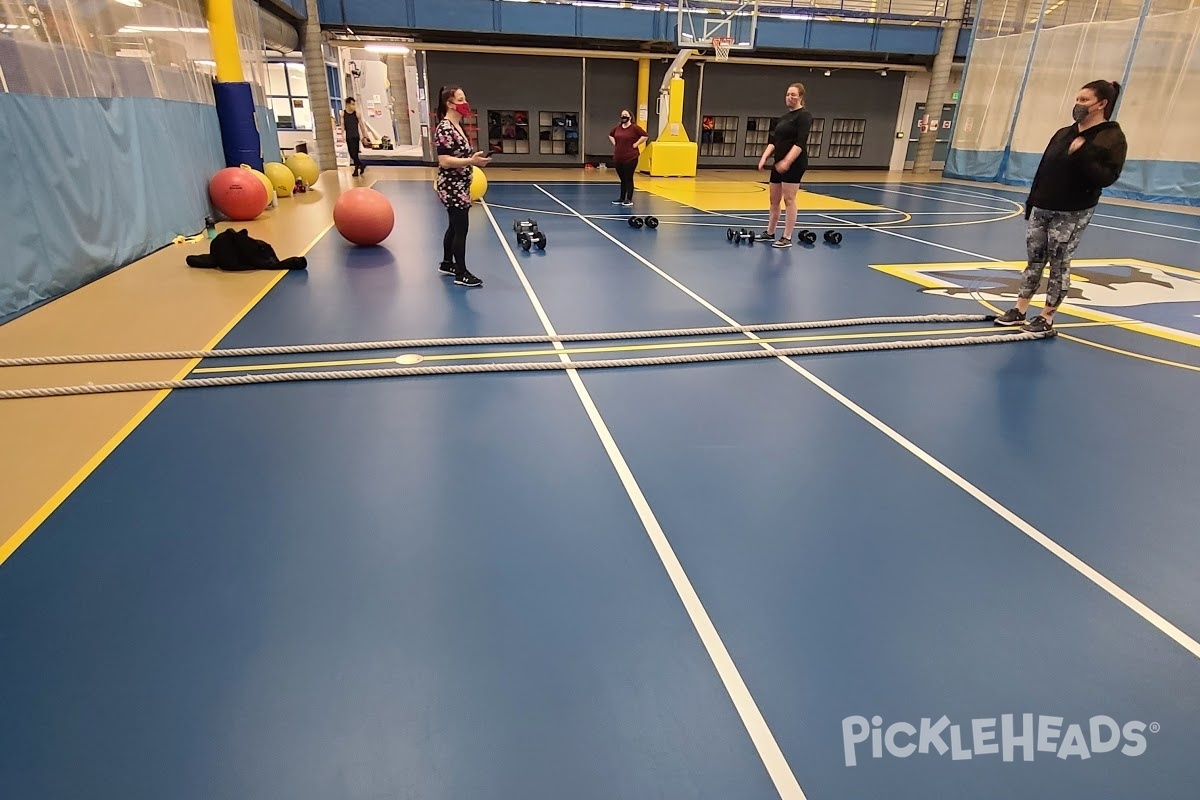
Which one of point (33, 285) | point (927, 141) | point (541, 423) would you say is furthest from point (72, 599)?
point (927, 141)

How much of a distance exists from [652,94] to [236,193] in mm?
17080

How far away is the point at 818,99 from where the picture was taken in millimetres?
25125

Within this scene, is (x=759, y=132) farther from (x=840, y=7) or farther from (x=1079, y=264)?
(x=1079, y=264)

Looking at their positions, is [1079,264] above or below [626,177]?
below

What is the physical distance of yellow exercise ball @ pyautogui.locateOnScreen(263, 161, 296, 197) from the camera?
12.9m

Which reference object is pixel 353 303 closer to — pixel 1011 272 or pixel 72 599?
pixel 72 599

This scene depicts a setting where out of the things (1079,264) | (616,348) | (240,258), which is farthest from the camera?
(1079,264)

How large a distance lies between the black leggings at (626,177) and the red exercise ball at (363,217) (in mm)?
5848

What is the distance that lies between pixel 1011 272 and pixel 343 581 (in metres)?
8.25

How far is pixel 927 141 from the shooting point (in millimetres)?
24453

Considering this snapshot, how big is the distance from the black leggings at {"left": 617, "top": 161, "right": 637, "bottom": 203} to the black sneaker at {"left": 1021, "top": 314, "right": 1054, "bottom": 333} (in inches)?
353

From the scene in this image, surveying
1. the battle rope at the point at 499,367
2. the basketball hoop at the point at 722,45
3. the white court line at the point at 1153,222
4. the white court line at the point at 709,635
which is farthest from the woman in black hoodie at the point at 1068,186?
the basketball hoop at the point at 722,45

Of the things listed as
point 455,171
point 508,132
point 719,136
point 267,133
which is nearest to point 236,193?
point 267,133

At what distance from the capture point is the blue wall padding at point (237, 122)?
1123cm
